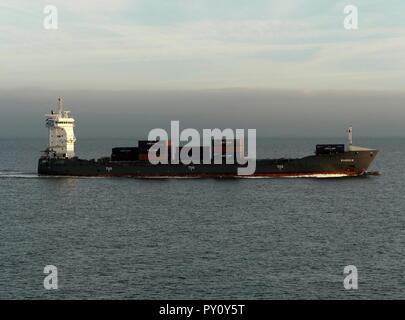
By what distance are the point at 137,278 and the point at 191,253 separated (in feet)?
24.0

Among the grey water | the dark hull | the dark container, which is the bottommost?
the grey water

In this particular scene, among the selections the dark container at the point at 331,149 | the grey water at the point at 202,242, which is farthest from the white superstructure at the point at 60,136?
the dark container at the point at 331,149

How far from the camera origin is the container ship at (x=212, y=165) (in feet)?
299

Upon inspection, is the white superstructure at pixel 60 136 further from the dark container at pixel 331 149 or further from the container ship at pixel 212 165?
the dark container at pixel 331 149

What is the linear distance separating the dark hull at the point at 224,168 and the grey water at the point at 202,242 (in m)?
8.92

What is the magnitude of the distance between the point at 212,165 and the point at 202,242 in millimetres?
46237

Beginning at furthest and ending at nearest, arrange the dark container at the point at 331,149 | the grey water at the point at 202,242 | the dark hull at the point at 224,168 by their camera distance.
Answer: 1. the dark hull at the point at 224,168
2. the dark container at the point at 331,149
3. the grey water at the point at 202,242

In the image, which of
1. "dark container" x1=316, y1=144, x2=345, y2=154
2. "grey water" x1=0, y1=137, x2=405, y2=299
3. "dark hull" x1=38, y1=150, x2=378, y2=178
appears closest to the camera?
"grey water" x1=0, y1=137, x2=405, y2=299

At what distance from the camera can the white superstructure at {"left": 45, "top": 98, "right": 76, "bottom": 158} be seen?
96.4 meters

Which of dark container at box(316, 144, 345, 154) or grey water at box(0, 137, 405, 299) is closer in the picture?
grey water at box(0, 137, 405, 299)

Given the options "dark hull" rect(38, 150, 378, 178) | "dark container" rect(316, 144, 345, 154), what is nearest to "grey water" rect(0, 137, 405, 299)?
"dark hull" rect(38, 150, 378, 178)

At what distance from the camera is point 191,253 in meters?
41.7

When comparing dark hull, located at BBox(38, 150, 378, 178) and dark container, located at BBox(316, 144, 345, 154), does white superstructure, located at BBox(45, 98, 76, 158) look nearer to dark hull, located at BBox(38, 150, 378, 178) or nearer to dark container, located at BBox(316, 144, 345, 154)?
dark hull, located at BBox(38, 150, 378, 178)
